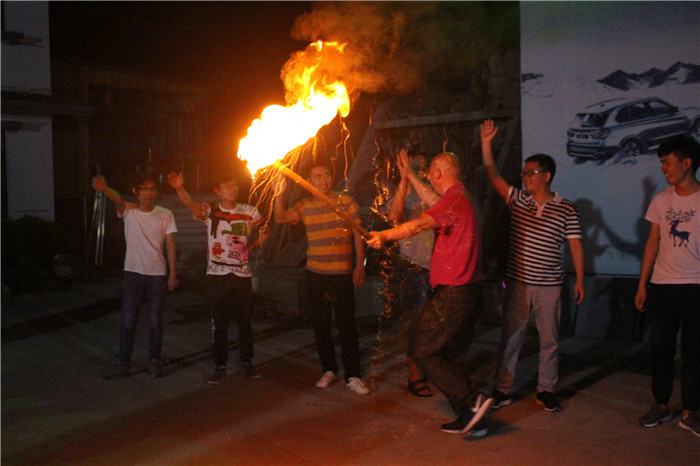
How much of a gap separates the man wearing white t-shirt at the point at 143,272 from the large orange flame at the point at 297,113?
168cm

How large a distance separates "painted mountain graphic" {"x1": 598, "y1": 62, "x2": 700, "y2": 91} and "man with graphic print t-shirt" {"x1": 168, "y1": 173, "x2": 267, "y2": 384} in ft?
15.1

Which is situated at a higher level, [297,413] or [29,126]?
[29,126]

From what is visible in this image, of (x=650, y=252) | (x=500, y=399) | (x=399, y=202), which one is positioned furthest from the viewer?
(x=399, y=202)

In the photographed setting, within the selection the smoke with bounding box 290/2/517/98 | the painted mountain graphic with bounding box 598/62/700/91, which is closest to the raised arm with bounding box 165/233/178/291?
the painted mountain graphic with bounding box 598/62/700/91

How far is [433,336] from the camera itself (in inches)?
184

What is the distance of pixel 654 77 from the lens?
7379 millimetres

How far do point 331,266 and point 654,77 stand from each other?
4486 millimetres

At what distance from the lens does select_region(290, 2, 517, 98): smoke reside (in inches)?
560

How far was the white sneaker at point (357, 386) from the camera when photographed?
5.74m

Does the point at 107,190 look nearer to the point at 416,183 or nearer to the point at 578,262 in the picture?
the point at 416,183

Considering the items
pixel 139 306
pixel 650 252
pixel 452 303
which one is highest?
pixel 650 252

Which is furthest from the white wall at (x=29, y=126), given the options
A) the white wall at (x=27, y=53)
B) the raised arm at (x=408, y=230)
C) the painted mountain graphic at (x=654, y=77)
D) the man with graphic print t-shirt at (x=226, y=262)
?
the painted mountain graphic at (x=654, y=77)

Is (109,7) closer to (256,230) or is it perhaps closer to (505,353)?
(256,230)

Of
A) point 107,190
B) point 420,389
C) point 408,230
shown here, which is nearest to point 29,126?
point 107,190
